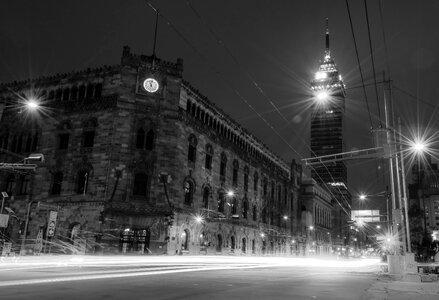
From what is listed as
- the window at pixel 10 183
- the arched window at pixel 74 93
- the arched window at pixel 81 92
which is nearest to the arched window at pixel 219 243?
the arched window at pixel 81 92

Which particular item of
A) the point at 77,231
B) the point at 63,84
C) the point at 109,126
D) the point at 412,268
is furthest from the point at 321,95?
the point at 63,84

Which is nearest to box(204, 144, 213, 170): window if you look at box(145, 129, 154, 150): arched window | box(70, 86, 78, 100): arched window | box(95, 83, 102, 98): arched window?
box(145, 129, 154, 150): arched window

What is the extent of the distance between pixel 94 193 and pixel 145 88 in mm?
9645

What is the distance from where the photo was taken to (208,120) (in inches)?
1652

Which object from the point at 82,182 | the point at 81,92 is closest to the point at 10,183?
the point at 82,182

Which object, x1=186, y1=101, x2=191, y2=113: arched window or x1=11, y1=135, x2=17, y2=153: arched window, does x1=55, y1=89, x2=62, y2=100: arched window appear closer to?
x1=11, y1=135, x2=17, y2=153: arched window

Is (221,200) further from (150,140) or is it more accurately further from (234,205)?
(150,140)

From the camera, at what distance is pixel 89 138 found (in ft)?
114

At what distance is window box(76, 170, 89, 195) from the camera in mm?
33281

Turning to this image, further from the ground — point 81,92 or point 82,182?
point 81,92

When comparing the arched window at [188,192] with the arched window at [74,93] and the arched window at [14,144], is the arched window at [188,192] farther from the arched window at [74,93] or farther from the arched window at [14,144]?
the arched window at [14,144]

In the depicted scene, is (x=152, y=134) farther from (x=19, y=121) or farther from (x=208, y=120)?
(x=19, y=121)

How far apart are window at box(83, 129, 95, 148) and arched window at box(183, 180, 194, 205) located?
8.72 m

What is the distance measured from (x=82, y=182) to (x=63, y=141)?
4775 millimetres
